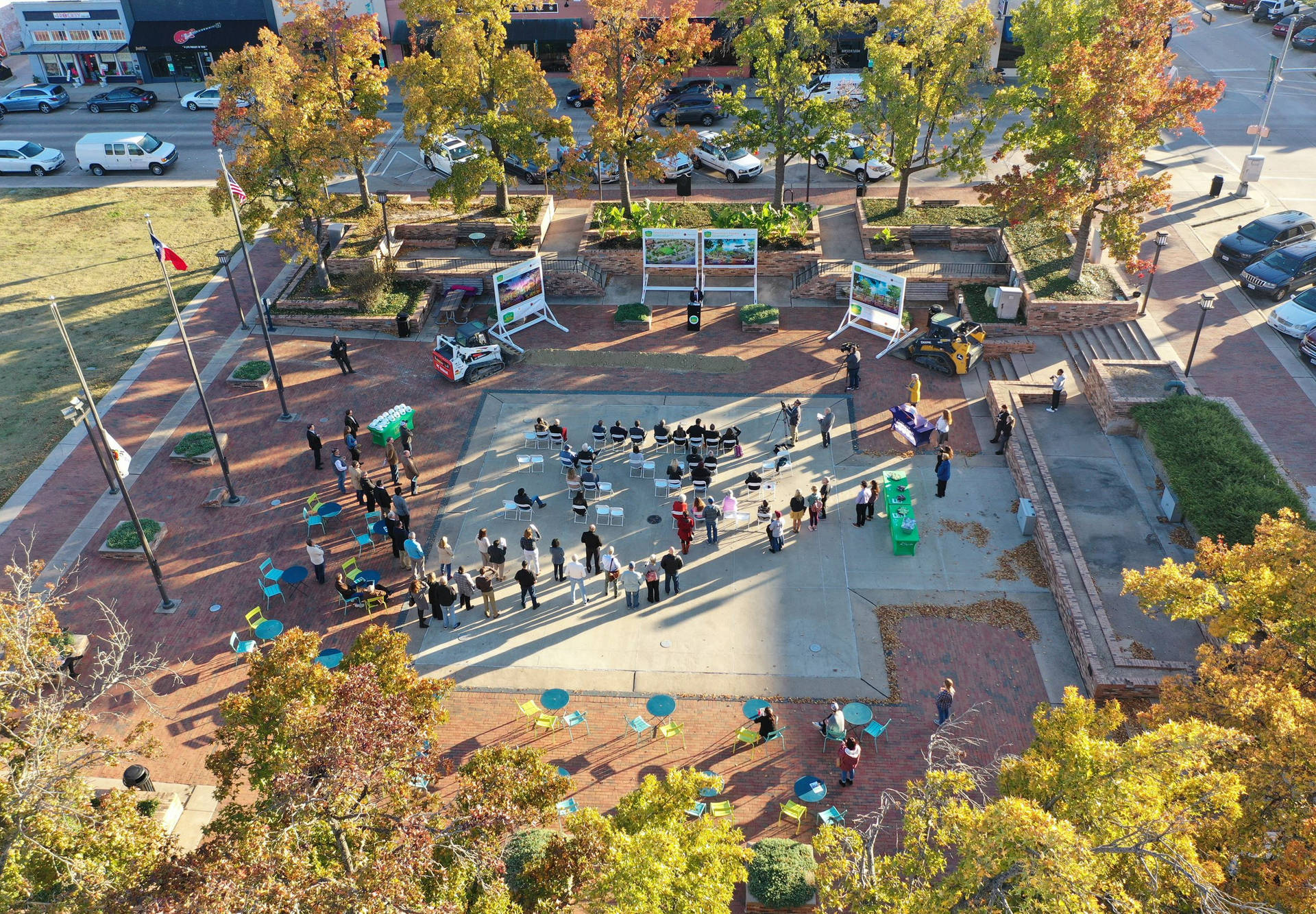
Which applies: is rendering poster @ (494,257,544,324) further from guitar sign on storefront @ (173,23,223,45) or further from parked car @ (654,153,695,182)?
guitar sign on storefront @ (173,23,223,45)

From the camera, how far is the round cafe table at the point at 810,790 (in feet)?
58.4

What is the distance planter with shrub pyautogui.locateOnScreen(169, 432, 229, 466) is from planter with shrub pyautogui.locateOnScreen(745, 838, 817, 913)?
1873cm

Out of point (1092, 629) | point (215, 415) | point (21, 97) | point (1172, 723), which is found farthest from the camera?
point (21, 97)

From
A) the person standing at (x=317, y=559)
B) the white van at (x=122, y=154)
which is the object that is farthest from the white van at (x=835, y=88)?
the person standing at (x=317, y=559)

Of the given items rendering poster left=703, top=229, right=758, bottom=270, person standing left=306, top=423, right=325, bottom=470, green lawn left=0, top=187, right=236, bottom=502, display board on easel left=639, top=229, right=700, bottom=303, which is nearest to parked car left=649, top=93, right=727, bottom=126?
display board on easel left=639, top=229, right=700, bottom=303

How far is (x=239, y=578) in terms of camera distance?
23.7 meters

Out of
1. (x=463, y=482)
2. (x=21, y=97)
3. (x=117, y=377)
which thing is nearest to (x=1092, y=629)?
(x=463, y=482)

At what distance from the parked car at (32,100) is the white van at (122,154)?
32.1 feet

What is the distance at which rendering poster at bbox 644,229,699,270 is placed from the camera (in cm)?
3383

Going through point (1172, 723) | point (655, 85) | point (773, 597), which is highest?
point (655, 85)

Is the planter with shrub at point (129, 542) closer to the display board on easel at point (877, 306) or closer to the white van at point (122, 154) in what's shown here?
the display board on easel at point (877, 306)

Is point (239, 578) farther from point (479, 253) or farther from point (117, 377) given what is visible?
point (479, 253)

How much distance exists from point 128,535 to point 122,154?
28389 millimetres

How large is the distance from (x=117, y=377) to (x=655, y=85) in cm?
2075
